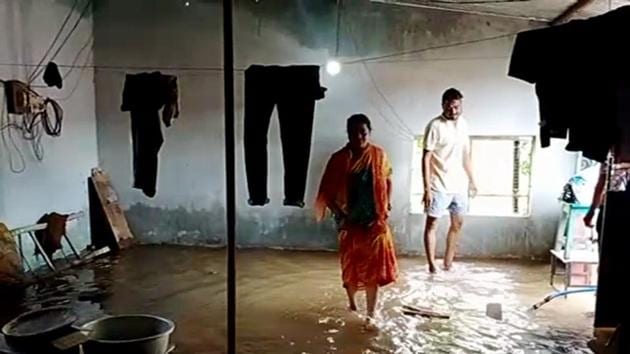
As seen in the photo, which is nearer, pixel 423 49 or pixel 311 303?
pixel 311 303

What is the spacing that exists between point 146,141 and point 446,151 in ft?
8.96

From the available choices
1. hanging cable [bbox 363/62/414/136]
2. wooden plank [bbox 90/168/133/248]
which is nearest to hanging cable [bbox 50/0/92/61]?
wooden plank [bbox 90/168/133/248]

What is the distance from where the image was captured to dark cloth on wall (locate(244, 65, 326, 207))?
3.51 meters

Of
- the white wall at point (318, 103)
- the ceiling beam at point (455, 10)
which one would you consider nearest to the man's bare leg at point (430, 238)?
the white wall at point (318, 103)

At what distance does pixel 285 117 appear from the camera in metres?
3.61

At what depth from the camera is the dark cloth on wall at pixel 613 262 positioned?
95.5 inches

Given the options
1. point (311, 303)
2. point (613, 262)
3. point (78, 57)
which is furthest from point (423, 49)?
point (613, 262)

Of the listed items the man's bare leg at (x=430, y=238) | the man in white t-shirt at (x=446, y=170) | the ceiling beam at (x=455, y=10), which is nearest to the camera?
the man in white t-shirt at (x=446, y=170)

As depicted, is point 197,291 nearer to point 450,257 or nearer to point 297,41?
point 450,257

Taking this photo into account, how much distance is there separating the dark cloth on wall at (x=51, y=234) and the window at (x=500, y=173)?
343cm

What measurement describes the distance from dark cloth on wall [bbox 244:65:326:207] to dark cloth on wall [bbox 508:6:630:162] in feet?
4.30

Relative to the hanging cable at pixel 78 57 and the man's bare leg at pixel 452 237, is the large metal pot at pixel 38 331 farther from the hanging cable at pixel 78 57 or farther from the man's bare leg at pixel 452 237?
the hanging cable at pixel 78 57

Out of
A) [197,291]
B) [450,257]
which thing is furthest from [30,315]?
[450,257]

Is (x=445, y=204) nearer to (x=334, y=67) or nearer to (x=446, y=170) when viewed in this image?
(x=446, y=170)
